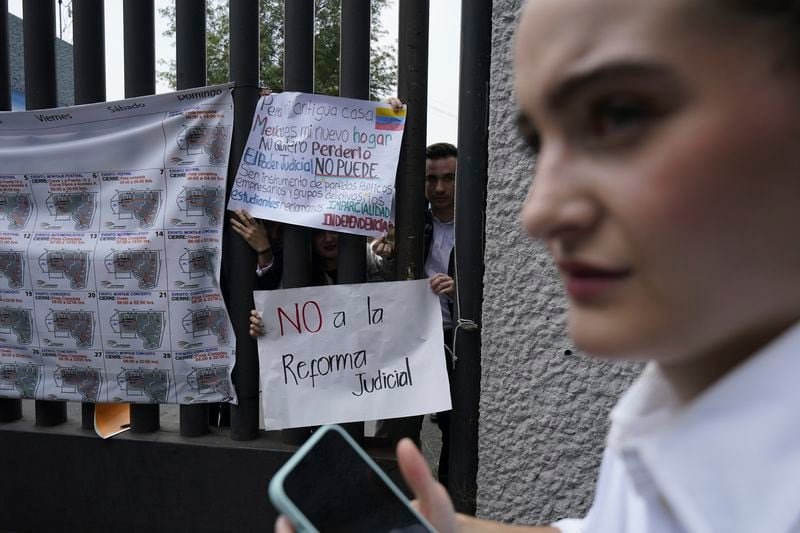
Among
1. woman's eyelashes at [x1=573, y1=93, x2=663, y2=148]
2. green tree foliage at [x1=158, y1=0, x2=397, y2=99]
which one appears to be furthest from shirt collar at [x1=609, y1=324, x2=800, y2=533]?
green tree foliage at [x1=158, y1=0, x2=397, y2=99]

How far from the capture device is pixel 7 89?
3650 mm

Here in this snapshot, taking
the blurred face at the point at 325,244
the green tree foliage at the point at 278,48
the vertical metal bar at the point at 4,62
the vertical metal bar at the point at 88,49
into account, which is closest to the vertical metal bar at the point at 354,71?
the blurred face at the point at 325,244

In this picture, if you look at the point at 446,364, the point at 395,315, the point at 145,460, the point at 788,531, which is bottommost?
the point at 145,460

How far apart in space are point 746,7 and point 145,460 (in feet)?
11.2

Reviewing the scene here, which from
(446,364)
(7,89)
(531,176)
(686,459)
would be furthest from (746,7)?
(7,89)

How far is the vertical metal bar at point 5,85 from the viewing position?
11.7 ft

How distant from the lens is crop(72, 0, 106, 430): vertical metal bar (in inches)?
132

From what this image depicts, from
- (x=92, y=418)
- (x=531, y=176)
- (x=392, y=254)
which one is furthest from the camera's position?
Answer: (x=92, y=418)

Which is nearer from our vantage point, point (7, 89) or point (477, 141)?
point (477, 141)

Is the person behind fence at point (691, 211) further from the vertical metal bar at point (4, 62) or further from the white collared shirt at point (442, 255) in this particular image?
the vertical metal bar at point (4, 62)

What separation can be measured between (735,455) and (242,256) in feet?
9.18

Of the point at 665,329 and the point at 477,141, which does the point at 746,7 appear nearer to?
the point at 665,329

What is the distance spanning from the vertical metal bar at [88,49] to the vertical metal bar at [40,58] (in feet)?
0.66

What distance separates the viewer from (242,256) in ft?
10.6
